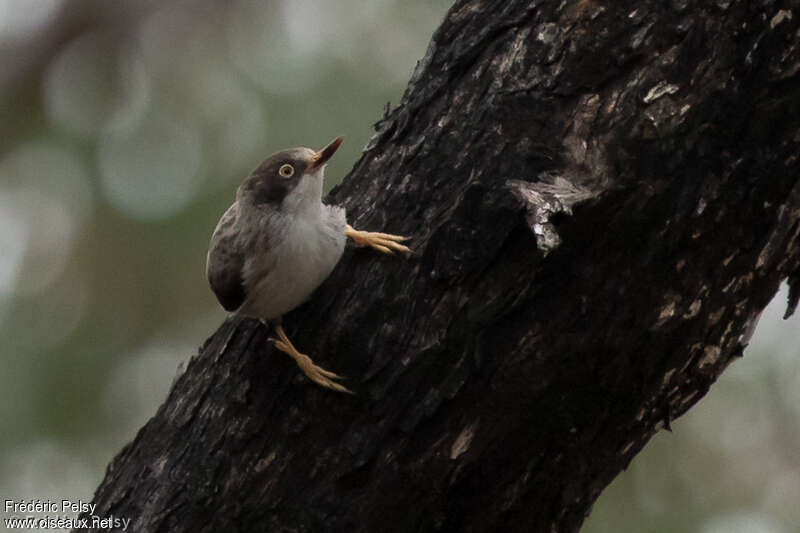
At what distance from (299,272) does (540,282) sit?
96 centimetres

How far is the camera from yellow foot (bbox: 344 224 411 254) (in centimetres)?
333

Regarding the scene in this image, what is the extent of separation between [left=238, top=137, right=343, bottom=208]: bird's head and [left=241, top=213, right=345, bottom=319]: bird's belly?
0.33m

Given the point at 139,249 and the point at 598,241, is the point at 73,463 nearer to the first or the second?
the point at 139,249

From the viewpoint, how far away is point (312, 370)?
10.9 feet

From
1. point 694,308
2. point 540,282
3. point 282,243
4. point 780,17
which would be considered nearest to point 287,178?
point 282,243

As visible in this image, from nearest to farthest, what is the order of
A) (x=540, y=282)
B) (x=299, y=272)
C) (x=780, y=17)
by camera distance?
(x=780, y=17) → (x=540, y=282) → (x=299, y=272)

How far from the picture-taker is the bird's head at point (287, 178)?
4.03 m

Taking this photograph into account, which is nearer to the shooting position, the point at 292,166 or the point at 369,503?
the point at 369,503

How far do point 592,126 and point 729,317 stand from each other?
760 mm

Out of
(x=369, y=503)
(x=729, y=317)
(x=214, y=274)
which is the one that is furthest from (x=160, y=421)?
(x=729, y=317)

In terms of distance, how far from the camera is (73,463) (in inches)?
286

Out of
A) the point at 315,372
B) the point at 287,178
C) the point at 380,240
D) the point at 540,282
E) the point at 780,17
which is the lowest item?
the point at 540,282

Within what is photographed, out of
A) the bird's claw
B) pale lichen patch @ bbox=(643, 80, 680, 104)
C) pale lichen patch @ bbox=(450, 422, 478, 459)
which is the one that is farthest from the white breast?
pale lichen patch @ bbox=(643, 80, 680, 104)

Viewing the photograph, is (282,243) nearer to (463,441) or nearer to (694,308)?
(463,441)
